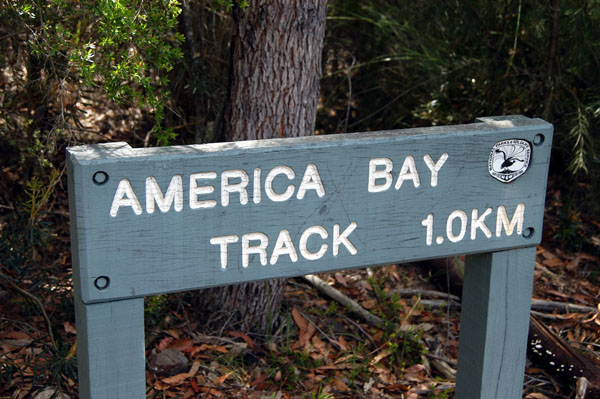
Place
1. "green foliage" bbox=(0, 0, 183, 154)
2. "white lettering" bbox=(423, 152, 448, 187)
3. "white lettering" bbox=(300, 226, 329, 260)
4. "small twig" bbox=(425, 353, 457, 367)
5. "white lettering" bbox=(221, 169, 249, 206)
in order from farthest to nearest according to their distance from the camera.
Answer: "small twig" bbox=(425, 353, 457, 367)
"green foliage" bbox=(0, 0, 183, 154)
"white lettering" bbox=(423, 152, 448, 187)
"white lettering" bbox=(300, 226, 329, 260)
"white lettering" bbox=(221, 169, 249, 206)

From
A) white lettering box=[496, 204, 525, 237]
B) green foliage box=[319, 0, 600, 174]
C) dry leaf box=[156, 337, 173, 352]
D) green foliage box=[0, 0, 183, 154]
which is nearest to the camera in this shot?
white lettering box=[496, 204, 525, 237]

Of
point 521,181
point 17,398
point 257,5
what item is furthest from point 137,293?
point 257,5

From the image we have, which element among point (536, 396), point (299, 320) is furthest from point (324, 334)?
point (536, 396)

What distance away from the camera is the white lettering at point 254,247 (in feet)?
7.18

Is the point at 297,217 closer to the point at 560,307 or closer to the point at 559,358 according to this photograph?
the point at 559,358

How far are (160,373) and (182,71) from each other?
5.70 feet

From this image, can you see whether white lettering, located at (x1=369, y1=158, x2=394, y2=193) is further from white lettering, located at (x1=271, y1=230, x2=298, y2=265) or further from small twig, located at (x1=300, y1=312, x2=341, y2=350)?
small twig, located at (x1=300, y1=312, x2=341, y2=350)

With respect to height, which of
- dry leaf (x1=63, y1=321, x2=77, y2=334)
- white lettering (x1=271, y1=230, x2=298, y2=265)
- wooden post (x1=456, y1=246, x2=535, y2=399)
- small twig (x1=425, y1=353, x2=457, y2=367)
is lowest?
small twig (x1=425, y1=353, x2=457, y2=367)

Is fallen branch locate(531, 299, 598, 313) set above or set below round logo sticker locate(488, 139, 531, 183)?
below

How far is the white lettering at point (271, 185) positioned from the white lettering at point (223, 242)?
6.4 inches

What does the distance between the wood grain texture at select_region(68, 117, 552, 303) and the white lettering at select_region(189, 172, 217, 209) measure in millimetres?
14

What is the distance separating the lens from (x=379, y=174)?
2.31 meters

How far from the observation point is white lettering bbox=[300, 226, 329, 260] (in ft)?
Answer: 7.43

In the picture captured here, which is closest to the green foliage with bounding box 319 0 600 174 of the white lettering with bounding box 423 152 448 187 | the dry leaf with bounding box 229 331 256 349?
the dry leaf with bounding box 229 331 256 349
